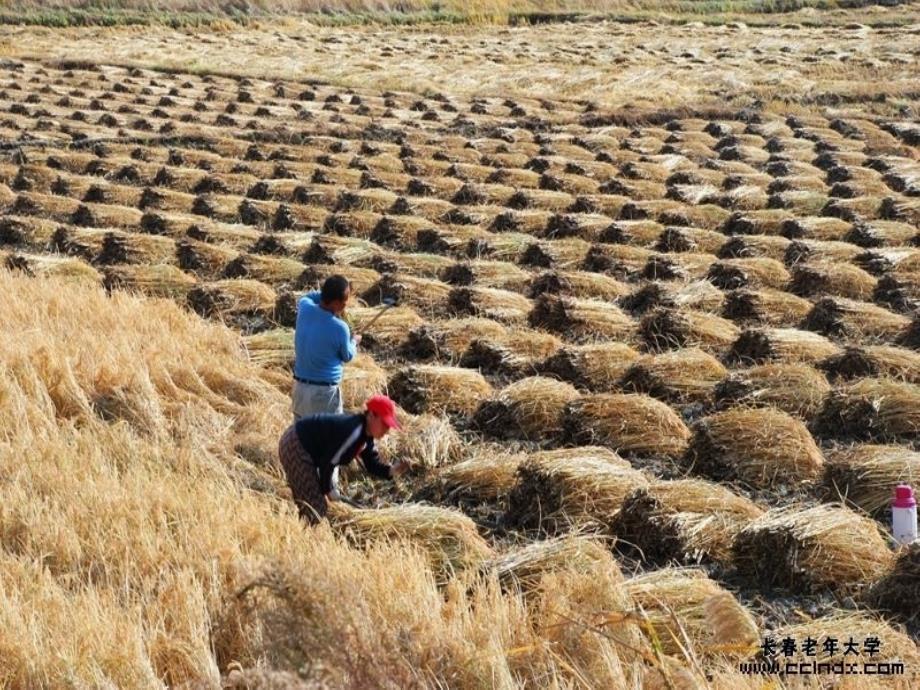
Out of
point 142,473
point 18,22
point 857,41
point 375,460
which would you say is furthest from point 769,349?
point 18,22

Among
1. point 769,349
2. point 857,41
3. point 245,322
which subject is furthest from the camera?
point 857,41

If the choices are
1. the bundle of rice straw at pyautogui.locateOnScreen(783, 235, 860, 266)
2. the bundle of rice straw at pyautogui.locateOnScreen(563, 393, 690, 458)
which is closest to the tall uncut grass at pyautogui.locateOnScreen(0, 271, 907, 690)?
the bundle of rice straw at pyautogui.locateOnScreen(563, 393, 690, 458)

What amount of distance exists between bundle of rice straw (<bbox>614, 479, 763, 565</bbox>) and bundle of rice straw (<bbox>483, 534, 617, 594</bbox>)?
0.41m

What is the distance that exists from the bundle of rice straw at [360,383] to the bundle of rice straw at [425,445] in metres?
0.58

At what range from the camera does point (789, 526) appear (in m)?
5.55

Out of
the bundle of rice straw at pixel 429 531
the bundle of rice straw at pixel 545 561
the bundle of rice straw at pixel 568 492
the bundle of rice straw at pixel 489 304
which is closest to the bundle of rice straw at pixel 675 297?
the bundle of rice straw at pixel 489 304

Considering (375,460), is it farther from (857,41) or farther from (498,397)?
(857,41)

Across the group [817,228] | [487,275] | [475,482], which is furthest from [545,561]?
[817,228]

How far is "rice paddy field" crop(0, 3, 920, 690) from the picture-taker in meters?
4.34

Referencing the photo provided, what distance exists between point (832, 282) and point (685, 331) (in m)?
1.79

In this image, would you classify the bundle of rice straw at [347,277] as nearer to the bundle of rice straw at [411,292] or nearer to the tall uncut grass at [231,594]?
the bundle of rice straw at [411,292]

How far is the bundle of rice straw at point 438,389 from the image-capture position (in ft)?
25.2

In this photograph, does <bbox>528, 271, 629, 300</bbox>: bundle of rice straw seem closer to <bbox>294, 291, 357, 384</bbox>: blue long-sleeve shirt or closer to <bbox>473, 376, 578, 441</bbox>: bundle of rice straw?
<bbox>473, 376, 578, 441</bbox>: bundle of rice straw

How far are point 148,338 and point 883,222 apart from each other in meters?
6.70
